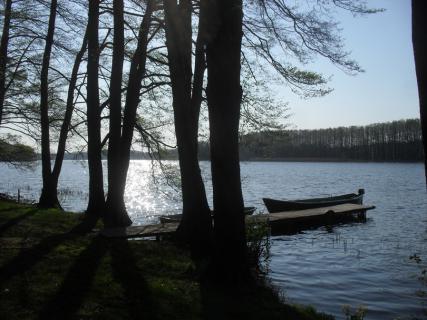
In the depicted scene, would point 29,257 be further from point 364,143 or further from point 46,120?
point 364,143

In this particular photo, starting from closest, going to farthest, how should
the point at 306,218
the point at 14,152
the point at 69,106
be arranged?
the point at 69,106
the point at 306,218
the point at 14,152

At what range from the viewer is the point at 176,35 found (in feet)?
34.4

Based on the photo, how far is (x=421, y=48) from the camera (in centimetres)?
461

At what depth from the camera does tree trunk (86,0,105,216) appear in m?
14.9

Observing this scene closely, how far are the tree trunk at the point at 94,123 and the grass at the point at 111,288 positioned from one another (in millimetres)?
6169

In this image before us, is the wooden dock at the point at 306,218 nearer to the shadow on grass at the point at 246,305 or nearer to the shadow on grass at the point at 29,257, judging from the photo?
the shadow on grass at the point at 29,257

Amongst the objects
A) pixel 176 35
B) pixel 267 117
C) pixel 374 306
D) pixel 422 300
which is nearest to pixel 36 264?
pixel 176 35

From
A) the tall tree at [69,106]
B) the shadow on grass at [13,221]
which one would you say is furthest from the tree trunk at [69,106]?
the shadow on grass at [13,221]

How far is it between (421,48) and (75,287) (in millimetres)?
4885

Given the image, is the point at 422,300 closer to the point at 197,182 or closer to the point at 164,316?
the point at 197,182

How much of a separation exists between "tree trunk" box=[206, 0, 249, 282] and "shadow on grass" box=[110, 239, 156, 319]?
1.23 metres

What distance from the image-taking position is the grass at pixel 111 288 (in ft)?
18.2

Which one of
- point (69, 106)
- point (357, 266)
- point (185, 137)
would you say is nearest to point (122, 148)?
point (185, 137)

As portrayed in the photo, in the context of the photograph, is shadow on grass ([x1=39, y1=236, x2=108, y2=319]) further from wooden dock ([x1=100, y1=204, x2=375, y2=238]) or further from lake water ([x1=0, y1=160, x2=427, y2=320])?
wooden dock ([x1=100, y1=204, x2=375, y2=238])
